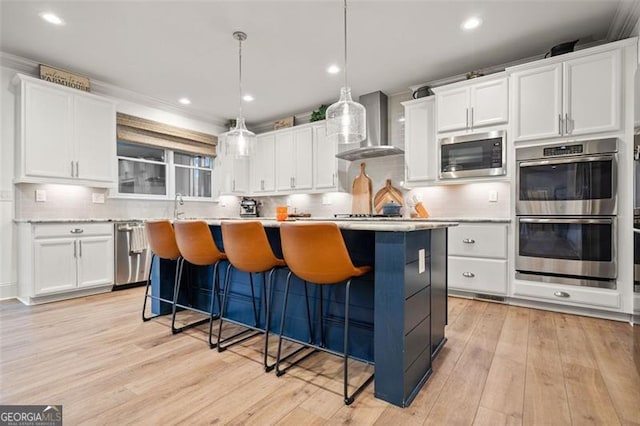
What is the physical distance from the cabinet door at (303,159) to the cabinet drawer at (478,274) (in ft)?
8.27

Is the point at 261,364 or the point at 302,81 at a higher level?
the point at 302,81

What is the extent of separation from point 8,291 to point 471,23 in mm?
5565

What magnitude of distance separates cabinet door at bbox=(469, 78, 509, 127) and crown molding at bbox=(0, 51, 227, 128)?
165 inches

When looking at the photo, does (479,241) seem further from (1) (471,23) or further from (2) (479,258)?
(1) (471,23)

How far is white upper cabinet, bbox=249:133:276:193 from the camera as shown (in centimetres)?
558

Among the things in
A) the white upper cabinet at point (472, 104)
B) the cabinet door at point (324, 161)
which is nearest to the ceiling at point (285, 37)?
the white upper cabinet at point (472, 104)

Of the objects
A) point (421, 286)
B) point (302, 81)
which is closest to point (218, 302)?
point (421, 286)

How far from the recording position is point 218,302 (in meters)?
2.85

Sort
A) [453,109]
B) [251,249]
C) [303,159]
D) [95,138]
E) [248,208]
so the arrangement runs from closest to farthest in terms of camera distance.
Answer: [251,249] < [453,109] < [95,138] < [303,159] < [248,208]

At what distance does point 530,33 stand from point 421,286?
9.41 feet

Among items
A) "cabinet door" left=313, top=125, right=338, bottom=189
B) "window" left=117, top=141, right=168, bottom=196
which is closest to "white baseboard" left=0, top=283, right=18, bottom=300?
"window" left=117, top=141, right=168, bottom=196

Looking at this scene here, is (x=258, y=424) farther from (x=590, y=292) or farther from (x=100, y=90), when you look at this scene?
(x=100, y=90)

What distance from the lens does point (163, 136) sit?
4.92 metres

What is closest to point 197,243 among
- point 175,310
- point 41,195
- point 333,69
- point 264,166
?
point 175,310
